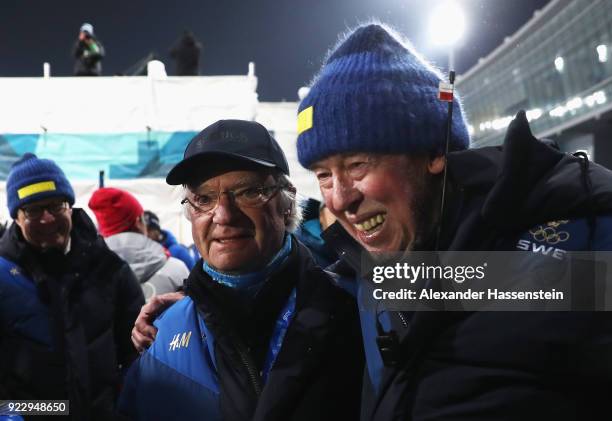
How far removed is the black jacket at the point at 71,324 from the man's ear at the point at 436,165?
2089mm

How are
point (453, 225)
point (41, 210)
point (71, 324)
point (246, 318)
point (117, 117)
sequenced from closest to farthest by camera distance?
point (453, 225) → point (246, 318) → point (71, 324) → point (41, 210) → point (117, 117)

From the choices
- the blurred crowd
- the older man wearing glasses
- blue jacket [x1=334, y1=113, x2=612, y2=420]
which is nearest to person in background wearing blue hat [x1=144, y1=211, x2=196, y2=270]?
the blurred crowd

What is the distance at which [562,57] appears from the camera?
25.2 m

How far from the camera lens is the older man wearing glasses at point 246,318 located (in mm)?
1389

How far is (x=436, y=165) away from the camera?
4.00 feet

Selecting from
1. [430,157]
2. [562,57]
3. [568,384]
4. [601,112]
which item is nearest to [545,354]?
[568,384]

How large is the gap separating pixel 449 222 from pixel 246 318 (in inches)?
28.1

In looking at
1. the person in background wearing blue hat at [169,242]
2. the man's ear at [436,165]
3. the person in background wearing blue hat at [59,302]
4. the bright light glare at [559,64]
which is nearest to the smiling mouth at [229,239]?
the man's ear at [436,165]

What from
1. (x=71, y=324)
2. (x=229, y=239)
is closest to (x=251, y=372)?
(x=229, y=239)

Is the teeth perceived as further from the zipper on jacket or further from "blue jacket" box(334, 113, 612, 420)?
the zipper on jacket

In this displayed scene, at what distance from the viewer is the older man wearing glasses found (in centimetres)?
139

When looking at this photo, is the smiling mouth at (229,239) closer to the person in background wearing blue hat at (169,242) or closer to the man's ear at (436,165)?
the man's ear at (436,165)

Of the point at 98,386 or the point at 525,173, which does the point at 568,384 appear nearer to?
the point at 525,173

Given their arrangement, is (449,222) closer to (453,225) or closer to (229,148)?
(453,225)
